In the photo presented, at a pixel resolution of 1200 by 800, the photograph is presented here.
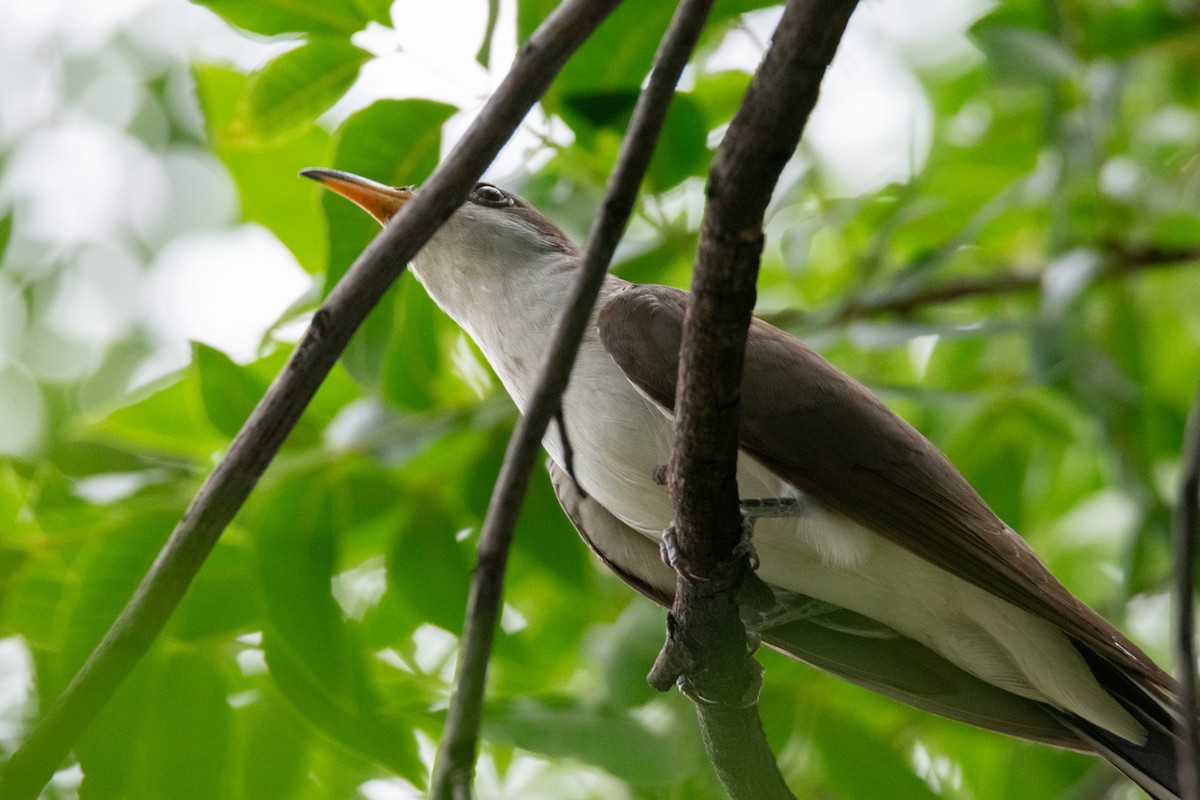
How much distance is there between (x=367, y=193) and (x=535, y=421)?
1819mm

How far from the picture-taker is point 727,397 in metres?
2.00

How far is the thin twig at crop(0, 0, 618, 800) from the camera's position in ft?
4.54

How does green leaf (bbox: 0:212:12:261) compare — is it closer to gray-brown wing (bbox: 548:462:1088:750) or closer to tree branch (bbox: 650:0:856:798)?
gray-brown wing (bbox: 548:462:1088:750)

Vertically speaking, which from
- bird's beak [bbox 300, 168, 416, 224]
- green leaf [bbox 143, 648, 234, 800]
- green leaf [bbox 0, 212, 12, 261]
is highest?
bird's beak [bbox 300, 168, 416, 224]

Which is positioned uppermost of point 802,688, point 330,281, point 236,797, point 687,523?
point 802,688

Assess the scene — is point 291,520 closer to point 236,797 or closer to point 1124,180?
point 236,797

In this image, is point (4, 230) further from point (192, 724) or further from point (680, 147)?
point (680, 147)

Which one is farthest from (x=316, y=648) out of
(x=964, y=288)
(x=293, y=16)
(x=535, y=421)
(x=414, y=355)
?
(x=964, y=288)

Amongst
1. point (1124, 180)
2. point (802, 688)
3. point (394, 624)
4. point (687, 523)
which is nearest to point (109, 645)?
point (687, 523)

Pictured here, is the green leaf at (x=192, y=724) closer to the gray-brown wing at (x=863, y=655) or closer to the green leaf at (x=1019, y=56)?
the gray-brown wing at (x=863, y=655)

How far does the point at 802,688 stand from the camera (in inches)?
145

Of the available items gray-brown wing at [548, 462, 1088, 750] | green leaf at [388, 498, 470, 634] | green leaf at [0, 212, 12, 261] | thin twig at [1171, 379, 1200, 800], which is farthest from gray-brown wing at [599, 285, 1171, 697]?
green leaf at [0, 212, 12, 261]

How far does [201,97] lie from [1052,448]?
3.18 meters

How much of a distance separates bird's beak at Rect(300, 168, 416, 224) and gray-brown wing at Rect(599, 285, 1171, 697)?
610mm
